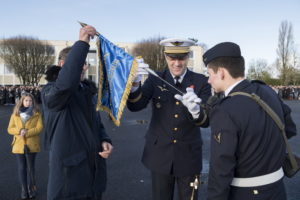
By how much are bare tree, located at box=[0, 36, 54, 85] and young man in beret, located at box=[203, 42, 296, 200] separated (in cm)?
4322

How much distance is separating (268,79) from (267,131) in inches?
2067

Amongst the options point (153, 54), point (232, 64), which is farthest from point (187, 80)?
point (153, 54)

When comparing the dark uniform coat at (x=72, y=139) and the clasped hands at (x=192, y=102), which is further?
the clasped hands at (x=192, y=102)

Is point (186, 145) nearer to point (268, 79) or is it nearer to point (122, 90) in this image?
point (122, 90)

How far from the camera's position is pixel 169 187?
9.03ft

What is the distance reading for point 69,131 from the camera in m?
2.33

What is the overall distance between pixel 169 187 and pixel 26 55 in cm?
4295

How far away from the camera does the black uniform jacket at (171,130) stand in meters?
2.72

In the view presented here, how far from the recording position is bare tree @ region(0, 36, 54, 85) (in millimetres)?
40438

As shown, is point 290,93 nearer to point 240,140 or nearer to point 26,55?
point 26,55

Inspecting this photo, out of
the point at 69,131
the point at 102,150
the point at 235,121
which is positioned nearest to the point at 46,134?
the point at 69,131

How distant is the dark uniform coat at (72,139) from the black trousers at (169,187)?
0.57 m

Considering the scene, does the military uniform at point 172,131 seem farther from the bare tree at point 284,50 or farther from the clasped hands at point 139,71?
the bare tree at point 284,50

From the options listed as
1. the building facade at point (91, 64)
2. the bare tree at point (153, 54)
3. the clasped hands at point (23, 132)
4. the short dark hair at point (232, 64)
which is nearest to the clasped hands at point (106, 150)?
the short dark hair at point (232, 64)
